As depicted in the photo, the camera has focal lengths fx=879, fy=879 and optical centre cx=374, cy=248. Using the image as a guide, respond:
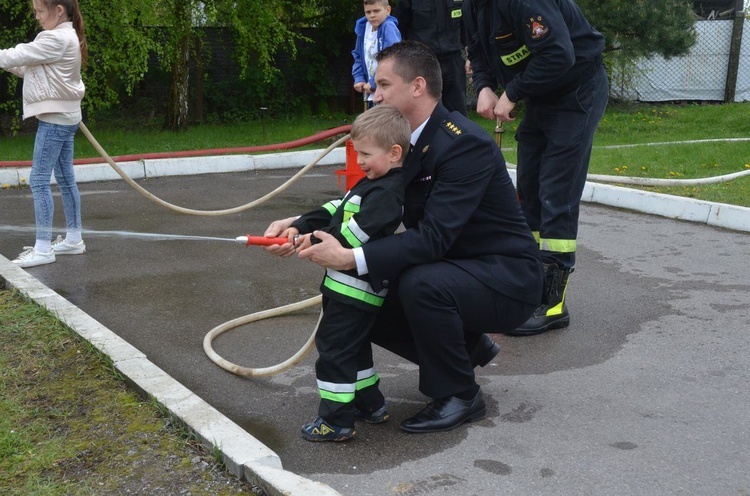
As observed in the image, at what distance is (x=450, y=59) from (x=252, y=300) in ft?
9.85

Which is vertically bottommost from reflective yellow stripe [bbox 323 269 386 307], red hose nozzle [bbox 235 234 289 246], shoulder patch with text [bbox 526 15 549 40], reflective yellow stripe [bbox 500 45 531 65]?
reflective yellow stripe [bbox 323 269 386 307]

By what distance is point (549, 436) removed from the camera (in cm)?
352

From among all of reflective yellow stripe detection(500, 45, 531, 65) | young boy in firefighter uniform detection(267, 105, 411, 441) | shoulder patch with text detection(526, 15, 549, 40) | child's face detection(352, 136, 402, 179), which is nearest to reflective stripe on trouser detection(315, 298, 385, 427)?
young boy in firefighter uniform detection(267, 105, 411, 441)

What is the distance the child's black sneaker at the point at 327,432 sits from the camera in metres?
3.45

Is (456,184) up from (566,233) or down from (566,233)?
up

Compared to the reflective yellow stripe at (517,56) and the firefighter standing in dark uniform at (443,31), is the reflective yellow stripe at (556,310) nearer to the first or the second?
the reflective yellow stripe at (517,56)

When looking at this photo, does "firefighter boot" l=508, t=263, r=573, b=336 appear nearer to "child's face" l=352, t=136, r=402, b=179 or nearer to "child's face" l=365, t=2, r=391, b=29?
"child's face" l=352, t=136, r=402, b=179

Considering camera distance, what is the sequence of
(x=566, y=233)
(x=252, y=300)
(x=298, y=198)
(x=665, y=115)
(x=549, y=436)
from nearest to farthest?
(x=549, y=436) < (x=566, y=233) < (x=252, y=300) < (x=298, y=198) < (x=665, y=115)

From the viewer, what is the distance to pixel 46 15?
19.8 feet

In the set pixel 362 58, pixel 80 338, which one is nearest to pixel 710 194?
pixel 362 58

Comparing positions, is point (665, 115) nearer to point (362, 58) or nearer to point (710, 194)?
point (710, 194)

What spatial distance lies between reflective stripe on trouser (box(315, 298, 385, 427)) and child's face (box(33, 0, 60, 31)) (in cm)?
374

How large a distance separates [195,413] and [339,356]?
2.03 feet

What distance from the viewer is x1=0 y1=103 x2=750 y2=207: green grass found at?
980cm
